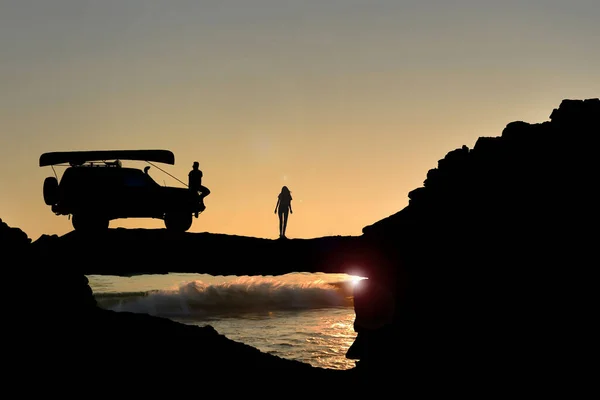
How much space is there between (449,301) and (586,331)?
3.09 m

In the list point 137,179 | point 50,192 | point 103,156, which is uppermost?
point 103,156

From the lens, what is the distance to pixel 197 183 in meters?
20.0

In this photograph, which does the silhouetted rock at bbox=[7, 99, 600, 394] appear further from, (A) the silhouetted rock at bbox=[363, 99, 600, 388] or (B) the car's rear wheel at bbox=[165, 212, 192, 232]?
(B) the car's rear wheel at bbox=[165, 212, 192, 232]

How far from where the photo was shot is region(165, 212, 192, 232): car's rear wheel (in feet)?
66.1

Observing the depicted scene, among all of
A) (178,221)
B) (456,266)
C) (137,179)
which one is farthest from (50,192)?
(456,266)

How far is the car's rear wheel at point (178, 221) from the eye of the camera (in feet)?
66.1

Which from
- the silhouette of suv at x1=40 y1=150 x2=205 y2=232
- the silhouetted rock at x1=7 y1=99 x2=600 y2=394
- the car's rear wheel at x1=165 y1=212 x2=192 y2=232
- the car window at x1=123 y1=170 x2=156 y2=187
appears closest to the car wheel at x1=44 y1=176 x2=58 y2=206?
the silhouette of suv at x1=40 y1=150 x2=205 y2=232

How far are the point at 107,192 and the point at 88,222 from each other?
113 cm

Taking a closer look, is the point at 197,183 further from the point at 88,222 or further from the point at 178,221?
the point at 88,222

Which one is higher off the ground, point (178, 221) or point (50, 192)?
point (50, 192)

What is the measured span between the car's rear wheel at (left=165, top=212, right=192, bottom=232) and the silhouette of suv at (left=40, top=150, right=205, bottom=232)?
20cm

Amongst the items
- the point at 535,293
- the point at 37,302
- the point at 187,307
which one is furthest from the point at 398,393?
the point at 187,307

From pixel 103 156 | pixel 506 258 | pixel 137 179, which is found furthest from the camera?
pixel 137 179

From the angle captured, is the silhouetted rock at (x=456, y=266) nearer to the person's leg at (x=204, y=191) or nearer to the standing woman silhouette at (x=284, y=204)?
the person's leg at (x=204, y=191)
